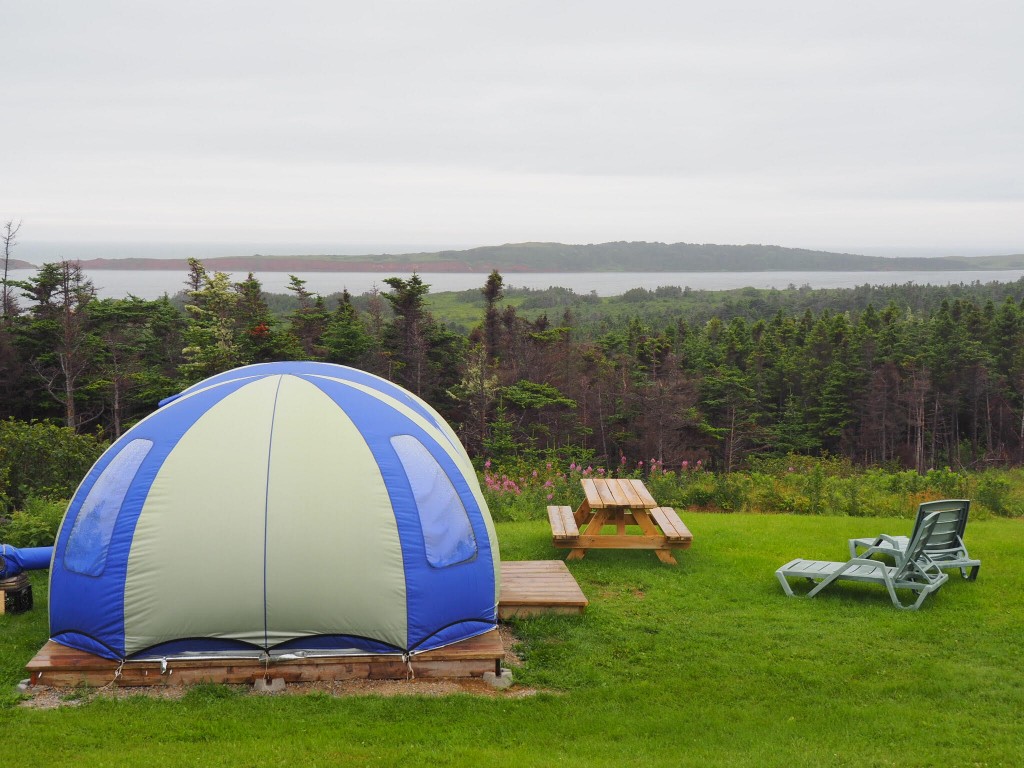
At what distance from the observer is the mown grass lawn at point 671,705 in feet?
18.8

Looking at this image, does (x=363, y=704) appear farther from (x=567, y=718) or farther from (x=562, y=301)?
(x=562, y=301)

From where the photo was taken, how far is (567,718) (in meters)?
6.46

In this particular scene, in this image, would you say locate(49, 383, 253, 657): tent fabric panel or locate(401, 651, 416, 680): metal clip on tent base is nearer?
locate(49, 383, 253, 657): tent fabric panel

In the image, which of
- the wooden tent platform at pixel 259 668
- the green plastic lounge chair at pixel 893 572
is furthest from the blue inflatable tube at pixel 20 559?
the green plastic lounge chair at pixel 893 572

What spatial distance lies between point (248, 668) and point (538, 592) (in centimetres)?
320

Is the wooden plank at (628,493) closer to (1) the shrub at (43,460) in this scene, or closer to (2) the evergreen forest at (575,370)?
(1) the shrub at (43,460)

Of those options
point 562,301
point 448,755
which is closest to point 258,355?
point 448,755

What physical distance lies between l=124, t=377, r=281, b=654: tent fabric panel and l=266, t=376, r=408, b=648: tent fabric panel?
0.15m

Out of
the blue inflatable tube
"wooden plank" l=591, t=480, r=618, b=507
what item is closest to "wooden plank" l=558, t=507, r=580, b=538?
"wooden plank" l=591, t=480, r=618, b=507

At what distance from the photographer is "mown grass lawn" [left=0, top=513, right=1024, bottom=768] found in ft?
18.8

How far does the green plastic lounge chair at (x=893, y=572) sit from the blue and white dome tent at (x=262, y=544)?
165 inches

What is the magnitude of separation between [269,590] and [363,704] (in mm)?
1270

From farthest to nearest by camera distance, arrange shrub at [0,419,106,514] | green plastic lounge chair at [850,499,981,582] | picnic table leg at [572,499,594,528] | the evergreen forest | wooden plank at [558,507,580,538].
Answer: the evergreen forest < shrub at [0,419,106,514] < picnic table leg at [572,499,594,528] < wooden plank at [558,507,580,538] < green plastic lounge chair at [850,499,981,582]

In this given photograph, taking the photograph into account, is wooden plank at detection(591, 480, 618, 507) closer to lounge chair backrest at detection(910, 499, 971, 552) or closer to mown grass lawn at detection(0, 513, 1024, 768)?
mown grass lawn at detection(0, 513, 1024, 768)
